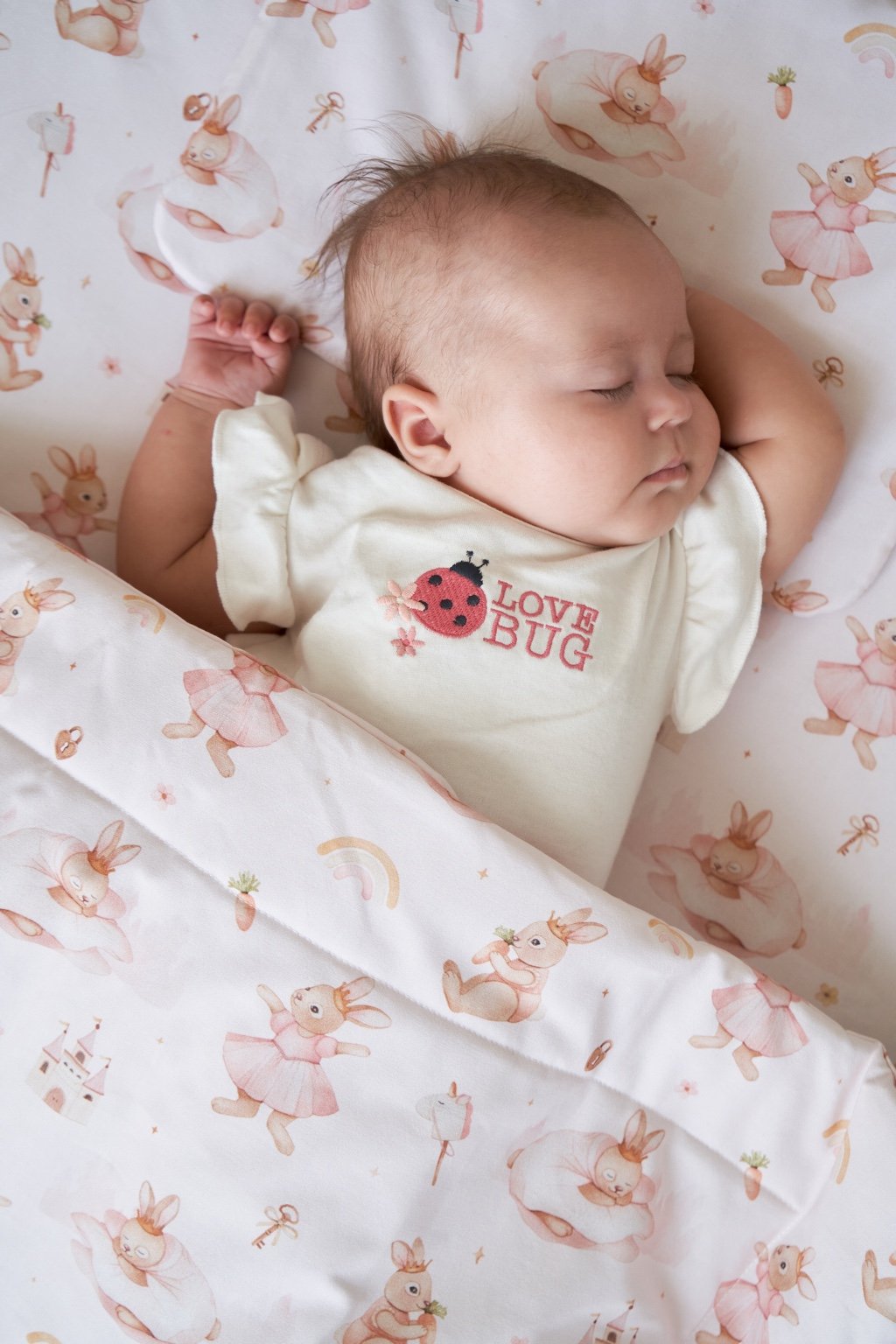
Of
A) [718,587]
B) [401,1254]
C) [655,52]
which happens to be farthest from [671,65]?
[401,1254]

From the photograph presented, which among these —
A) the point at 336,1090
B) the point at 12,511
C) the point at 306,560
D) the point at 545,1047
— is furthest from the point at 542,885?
the point at 12,511

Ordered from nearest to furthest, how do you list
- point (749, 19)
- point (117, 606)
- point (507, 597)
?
point (117, 606)
point (507, 597)
point (749, 19)

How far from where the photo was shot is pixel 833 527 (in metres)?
1.33

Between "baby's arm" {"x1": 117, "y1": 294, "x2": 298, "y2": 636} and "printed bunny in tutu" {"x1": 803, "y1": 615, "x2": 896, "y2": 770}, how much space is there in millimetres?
698

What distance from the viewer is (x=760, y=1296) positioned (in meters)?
1.06

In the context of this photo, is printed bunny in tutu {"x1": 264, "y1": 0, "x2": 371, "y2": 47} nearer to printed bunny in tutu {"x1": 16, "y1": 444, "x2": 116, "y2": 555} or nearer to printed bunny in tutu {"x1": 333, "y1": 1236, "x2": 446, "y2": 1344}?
printed bunny in tutu {"x1": 16, "y1": 444, "x2": 116, "y2": 555}

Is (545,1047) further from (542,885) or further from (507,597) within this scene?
(507,597)

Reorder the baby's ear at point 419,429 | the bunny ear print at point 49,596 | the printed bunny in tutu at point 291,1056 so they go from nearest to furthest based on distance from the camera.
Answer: the printed bunny in tutu at point 291,1056 → the bunny ear print at point 49,596 → the baby's ear at point 419,429

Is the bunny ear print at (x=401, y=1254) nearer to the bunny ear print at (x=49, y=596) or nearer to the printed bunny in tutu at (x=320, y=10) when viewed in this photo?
the bunny ear print at (x=49, y=596)

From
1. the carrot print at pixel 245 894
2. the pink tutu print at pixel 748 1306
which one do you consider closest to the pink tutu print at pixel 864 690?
the pink tutu print at pixel 748 1306

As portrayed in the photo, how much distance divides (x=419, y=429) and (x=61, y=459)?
1.53 feet

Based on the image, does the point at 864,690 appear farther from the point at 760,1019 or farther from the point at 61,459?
the point at 61,459

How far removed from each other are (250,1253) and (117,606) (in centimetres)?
63

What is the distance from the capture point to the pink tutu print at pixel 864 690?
1304 mm
